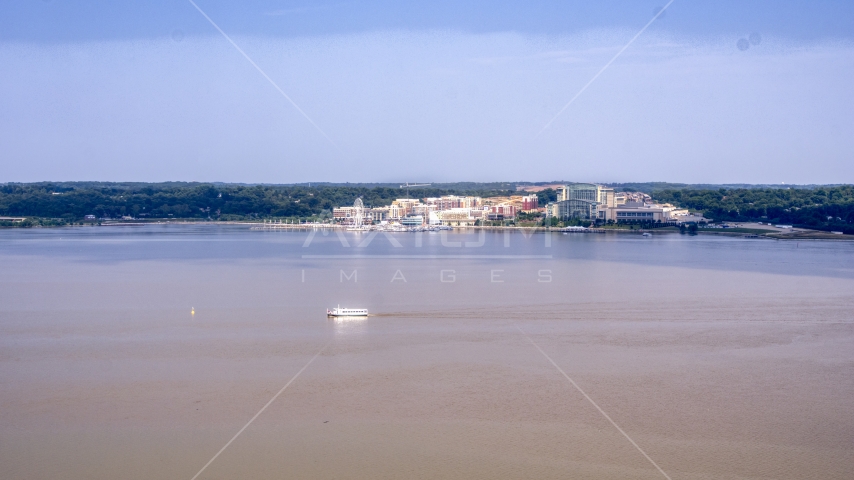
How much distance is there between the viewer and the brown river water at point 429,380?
10.7 ft

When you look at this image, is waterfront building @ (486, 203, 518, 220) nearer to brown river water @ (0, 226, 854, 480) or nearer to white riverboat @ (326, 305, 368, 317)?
brown river water @ (0, 226, 854, 480)

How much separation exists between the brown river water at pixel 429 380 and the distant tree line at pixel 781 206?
1656 centimetres

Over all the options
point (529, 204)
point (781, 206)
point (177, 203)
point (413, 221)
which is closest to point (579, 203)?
point (529, 204)

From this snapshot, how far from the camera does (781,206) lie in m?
27.5

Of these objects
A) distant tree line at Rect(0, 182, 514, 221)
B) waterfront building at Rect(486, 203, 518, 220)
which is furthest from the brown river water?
distant tree line at Rect(0, 182, 514, 221)

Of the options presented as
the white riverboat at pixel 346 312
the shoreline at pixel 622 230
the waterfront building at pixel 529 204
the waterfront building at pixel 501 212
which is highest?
the waterfront building at pixel 529 204

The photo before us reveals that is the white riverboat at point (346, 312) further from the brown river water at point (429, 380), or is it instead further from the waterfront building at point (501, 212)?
the waterfront building at point (501, 212)

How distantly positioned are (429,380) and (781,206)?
26.7 meters

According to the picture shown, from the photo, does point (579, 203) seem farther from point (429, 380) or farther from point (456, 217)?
point (429, 380)

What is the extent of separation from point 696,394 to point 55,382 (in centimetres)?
385

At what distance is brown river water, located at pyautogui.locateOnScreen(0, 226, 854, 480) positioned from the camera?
3.25 m

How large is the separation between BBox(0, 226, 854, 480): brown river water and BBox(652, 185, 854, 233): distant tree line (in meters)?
16.6

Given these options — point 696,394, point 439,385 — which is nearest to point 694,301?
point 696,394

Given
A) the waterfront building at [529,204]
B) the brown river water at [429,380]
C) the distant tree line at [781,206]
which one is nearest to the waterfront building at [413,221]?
the waterfront building at [529,204]
